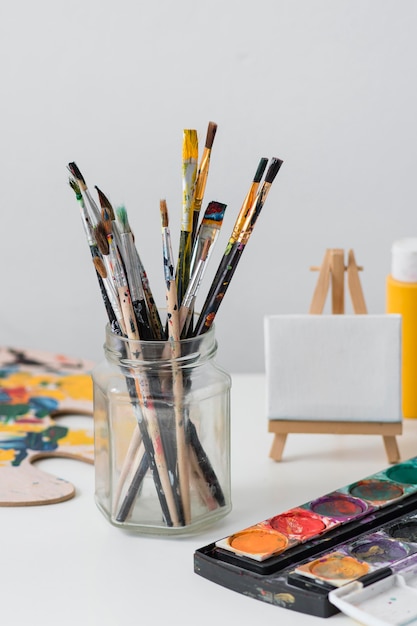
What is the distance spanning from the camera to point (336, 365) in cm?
84

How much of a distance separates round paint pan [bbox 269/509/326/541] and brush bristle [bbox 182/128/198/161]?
0.85ft

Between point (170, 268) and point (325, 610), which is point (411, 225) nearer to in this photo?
point (170, 268)

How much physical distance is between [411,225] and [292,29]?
0.35m

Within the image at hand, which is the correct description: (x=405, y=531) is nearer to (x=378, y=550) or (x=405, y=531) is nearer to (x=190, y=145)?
(x=378, y=550)

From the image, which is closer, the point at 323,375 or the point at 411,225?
the point at 323,375

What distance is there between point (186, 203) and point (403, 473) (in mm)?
276

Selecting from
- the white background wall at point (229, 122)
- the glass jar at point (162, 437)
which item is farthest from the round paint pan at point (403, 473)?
the white background wall at point (229, 122)

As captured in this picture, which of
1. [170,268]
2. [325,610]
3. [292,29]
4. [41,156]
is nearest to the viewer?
[325,610]

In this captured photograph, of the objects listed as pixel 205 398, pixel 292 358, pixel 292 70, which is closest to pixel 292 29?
pixel 292 70

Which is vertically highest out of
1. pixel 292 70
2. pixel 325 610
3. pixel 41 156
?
pixel 292 70

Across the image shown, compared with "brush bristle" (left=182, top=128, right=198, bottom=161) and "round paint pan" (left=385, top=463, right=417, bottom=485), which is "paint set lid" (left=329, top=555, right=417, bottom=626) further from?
"brush bristle" (left=182, top=128, right=198, bottom=161)

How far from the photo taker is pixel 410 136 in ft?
5.02

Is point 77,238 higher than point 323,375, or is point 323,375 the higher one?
point 77,238

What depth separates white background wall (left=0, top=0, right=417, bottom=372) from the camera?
1493mm
